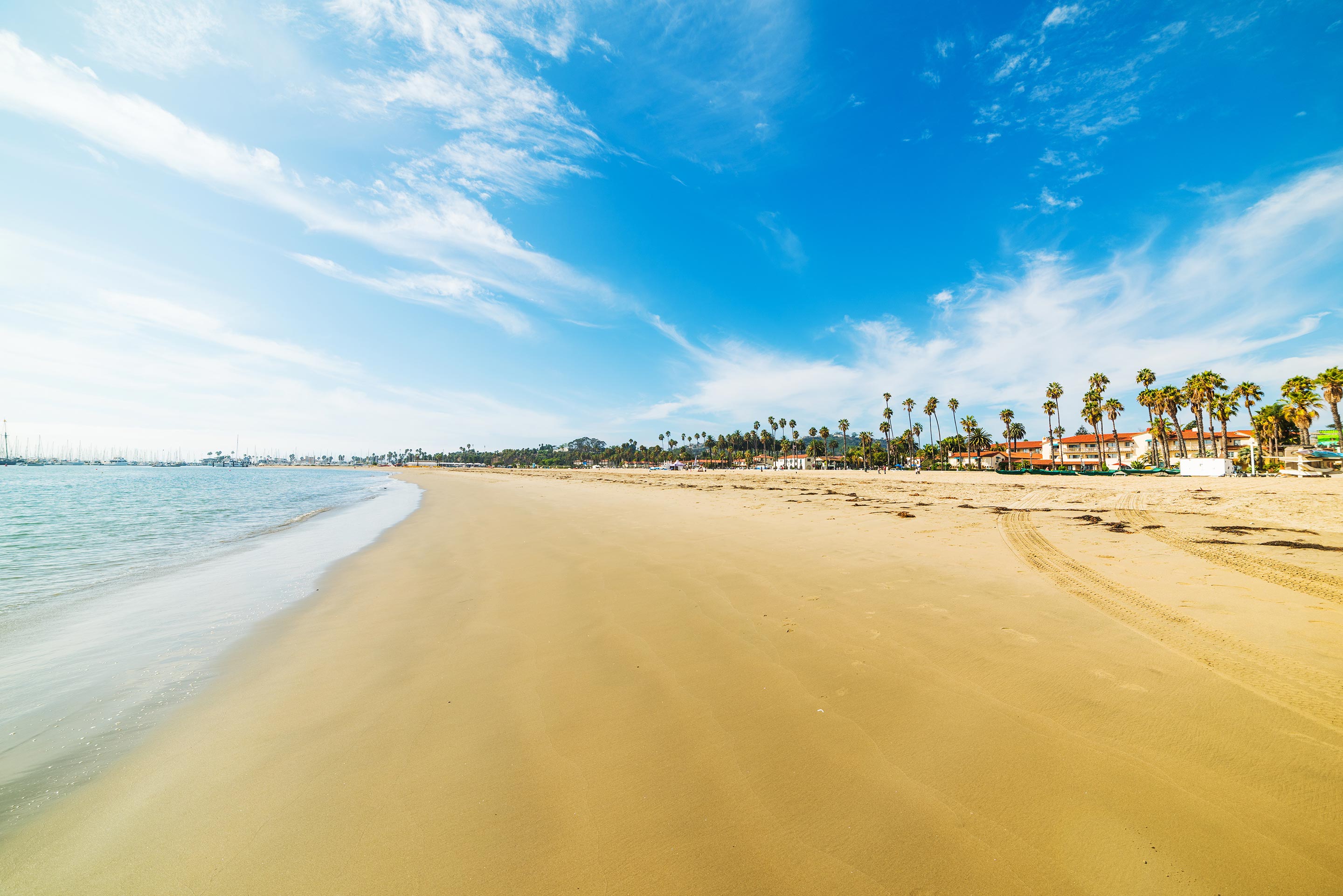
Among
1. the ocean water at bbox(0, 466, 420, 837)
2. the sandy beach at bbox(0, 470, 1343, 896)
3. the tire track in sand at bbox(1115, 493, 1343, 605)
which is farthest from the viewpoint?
the tire track in sand at bbox(1115, 493, 1343, 605)

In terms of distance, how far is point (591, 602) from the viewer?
7.05 m

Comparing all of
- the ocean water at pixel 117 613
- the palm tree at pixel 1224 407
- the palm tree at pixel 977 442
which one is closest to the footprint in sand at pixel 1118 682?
the ocean water at pixel 117 613

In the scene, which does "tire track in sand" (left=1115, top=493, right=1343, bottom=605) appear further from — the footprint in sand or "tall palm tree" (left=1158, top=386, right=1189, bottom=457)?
"tall palm tree" (left=1158, top=386, right=1189, bottom=457)

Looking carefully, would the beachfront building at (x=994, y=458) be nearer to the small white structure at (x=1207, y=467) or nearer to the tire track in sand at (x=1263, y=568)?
the small white structure at (x=1207, y=467)

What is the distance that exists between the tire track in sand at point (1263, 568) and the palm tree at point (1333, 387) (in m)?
69.5

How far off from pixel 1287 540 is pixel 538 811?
16687mm

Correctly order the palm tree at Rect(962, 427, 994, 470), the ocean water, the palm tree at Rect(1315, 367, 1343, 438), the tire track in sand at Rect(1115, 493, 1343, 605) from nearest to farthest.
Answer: the ocean water, the tire track in sand at Rect(1115, 493, 1343, 605), the palm tree at Rect(1315, 367, 1343, 438), the palm tree at Rect(962, 427, 994, 470)

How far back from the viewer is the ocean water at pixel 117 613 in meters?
3.90

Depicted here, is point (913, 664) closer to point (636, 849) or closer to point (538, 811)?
point (636, 849)

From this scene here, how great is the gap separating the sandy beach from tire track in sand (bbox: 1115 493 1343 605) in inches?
5.0

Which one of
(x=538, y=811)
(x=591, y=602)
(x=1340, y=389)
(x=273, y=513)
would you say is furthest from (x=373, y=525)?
(x=1340, y=389)

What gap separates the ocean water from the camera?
390 cm

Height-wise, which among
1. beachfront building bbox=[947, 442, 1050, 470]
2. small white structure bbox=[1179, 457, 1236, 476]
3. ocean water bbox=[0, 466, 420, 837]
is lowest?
ocean water bbox=[0, 466, 420, 837]

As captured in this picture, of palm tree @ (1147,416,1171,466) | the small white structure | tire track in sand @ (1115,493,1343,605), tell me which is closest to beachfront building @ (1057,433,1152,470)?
palm tree @ (1147,416,1171,466)
